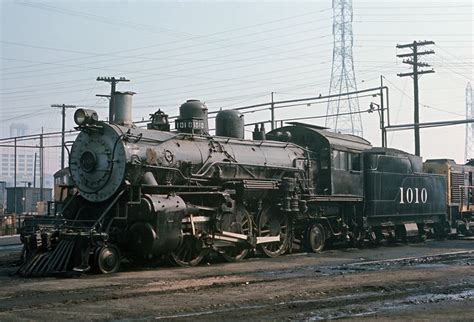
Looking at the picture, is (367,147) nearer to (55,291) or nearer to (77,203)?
(77,203)

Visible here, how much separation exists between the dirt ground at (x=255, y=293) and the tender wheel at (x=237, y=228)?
3.12 ft

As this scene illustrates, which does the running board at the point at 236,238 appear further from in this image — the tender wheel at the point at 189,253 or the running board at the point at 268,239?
the tender wheel at the point at 189,253

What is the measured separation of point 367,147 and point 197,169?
9.22 m

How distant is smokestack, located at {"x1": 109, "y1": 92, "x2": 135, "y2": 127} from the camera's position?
15961 mm

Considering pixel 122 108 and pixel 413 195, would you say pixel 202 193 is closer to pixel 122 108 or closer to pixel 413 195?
pixel 122 108

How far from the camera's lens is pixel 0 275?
1402cm

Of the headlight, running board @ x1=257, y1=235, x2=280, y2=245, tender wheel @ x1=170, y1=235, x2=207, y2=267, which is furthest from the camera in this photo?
running board @ x1=257, y1=235, x2=280, y2=245

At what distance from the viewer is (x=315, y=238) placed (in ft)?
66.9

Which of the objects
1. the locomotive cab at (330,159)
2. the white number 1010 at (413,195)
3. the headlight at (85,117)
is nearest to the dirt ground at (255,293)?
the headlight at (85,117)

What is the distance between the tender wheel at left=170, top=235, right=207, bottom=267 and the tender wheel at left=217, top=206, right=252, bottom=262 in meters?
0.68

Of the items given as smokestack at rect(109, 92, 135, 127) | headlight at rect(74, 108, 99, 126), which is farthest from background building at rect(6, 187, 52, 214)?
headlight at rect(74, 108, 99, 126)

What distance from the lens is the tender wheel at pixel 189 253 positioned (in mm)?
15750

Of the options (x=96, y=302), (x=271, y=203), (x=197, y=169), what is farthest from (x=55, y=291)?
(x=271, y=203)

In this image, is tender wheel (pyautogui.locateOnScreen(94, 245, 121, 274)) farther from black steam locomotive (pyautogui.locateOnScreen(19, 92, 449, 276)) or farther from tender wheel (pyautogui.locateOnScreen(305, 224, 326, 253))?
tender wheel (pyautogui.locateOnScreen(305, 224, 326, 253))
